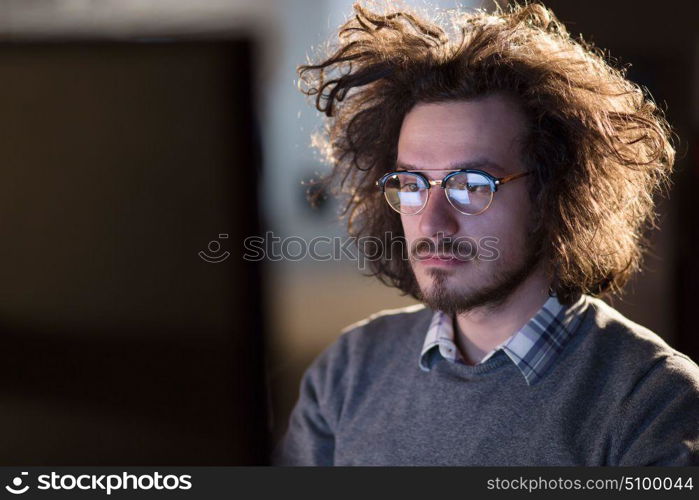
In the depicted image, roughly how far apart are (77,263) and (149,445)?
59cm

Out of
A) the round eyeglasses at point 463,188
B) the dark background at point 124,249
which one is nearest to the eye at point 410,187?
the round eyeglasses at point 463,188

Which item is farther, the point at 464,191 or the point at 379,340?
the point at 379,340

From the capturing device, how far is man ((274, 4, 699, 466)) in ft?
4.16

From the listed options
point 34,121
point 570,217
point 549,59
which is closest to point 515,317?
point 570,217

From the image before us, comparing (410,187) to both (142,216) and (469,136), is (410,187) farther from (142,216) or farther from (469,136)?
(142,216)

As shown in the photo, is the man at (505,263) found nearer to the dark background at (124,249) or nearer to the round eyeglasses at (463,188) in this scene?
the round eyeglasses at (463,188)

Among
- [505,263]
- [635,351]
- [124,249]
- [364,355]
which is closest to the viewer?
[635,351]

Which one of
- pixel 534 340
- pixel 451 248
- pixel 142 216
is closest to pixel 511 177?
pixel 451 248

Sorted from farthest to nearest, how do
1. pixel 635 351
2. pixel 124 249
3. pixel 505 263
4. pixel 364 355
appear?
1. pixel 124 249
2. pixel 364 355
3. pixel 505 263
4. pixel 635 351

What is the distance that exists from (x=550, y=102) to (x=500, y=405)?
2.03ft

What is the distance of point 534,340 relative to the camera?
1315mm

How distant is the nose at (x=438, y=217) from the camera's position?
134 centimetres

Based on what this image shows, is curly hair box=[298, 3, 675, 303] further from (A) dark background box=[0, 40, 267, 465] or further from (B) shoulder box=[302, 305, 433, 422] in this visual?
(A) dark background box=[0, 40, 267, 465]

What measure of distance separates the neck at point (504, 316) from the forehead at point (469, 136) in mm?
252
